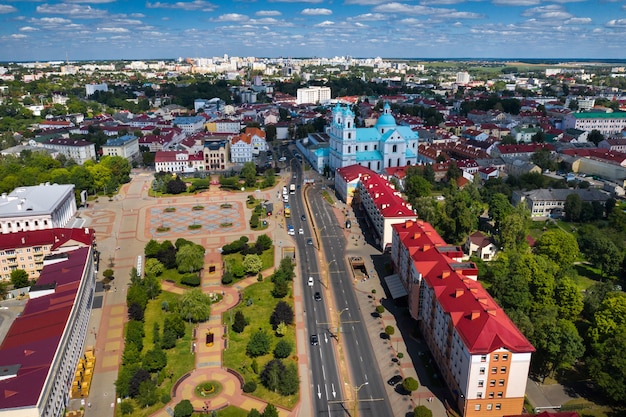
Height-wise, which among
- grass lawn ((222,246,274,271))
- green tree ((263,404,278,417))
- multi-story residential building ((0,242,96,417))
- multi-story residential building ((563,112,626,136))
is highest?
multi-story residential building ((563,112,626,136))

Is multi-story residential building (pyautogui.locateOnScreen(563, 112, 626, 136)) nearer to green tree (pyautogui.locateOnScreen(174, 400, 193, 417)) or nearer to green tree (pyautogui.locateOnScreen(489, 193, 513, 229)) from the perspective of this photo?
green tree (pyautogui.locateOnScreen(489, 193, 513, 229))

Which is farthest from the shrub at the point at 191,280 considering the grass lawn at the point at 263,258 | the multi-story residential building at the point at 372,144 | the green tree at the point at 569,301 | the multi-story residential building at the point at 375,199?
the multi-story residential building at the point at 372,144

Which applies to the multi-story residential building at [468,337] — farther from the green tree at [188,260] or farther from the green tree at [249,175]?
the green tree at [249,175]

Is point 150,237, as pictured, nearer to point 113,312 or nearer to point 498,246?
point 113,312

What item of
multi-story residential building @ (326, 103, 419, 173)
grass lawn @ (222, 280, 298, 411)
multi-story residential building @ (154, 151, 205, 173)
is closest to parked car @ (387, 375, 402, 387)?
grass lawn @ (222, 280, 298, 411)

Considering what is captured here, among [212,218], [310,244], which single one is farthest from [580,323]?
[212,218]
